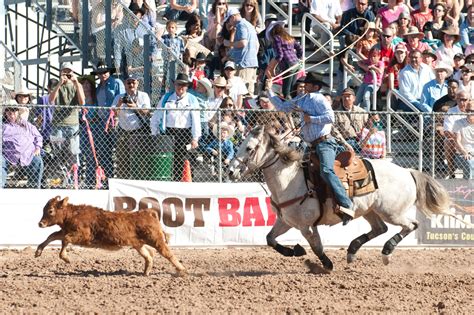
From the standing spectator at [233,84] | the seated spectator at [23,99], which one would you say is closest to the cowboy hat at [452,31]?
the standing spectator at [233,84]

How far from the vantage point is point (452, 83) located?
18.1 metres

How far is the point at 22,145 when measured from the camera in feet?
52.0

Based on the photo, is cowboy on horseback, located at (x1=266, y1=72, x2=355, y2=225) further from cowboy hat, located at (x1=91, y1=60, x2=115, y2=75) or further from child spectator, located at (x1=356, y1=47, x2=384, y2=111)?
cowboy hat, located at (x1=91, y1=60, x2=115, y2=75)

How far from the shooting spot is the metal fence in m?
16.0

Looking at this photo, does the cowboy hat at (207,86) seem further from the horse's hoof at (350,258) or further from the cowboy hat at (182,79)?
the horse's hoof at (350,258)

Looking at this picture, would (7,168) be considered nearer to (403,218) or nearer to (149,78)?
(149,78)

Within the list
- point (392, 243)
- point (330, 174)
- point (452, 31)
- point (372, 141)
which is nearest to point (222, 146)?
point (372, 141)

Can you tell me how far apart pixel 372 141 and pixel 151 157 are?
10.8 ft

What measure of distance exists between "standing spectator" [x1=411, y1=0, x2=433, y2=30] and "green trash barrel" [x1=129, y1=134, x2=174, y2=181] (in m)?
6.53

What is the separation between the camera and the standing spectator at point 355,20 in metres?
19.5

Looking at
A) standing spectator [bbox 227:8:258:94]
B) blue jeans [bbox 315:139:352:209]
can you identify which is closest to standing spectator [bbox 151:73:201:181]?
standing spectator [bbox 227:8:258:94]

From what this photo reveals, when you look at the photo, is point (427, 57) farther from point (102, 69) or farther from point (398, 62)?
point (102, 69)

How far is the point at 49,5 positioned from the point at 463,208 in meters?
8.48

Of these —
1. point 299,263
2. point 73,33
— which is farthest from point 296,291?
point 73,33
